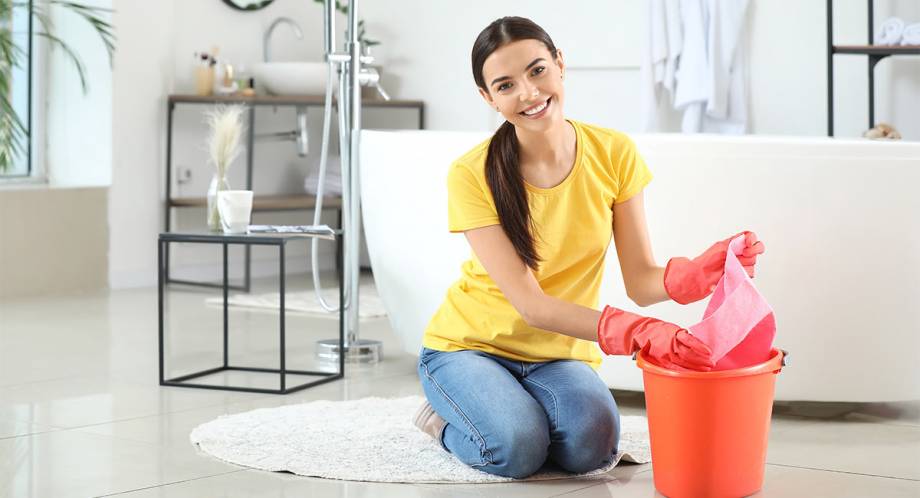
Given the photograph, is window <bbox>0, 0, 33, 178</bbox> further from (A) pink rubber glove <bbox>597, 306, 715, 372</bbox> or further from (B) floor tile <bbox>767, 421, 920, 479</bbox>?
(A) pink rubber glove <bbox>597, 306, 715, 372</bbox>

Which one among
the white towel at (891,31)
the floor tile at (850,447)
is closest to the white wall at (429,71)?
the white towel at (891,31)

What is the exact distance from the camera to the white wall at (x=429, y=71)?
4.91 m

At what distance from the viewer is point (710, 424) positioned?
2008 millimetres

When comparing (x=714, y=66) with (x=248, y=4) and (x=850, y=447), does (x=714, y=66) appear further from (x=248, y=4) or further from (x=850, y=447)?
(x=850, y=447)

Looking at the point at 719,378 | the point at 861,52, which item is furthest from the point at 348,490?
the point at 861,52

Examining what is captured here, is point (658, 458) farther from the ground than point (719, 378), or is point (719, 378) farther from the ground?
point (719, 378)

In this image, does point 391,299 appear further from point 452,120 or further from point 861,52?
point 452,120

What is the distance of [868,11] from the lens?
4.54 meters

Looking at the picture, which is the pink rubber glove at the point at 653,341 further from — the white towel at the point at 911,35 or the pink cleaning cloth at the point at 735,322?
the white towel at the point at 911,35

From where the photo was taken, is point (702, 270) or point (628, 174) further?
point (628, 174)

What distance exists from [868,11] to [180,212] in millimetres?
2904

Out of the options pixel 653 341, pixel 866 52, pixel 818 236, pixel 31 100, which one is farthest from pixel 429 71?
pixel 653 341

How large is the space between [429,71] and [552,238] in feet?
12.5

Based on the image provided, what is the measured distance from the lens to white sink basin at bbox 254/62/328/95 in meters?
5.57
